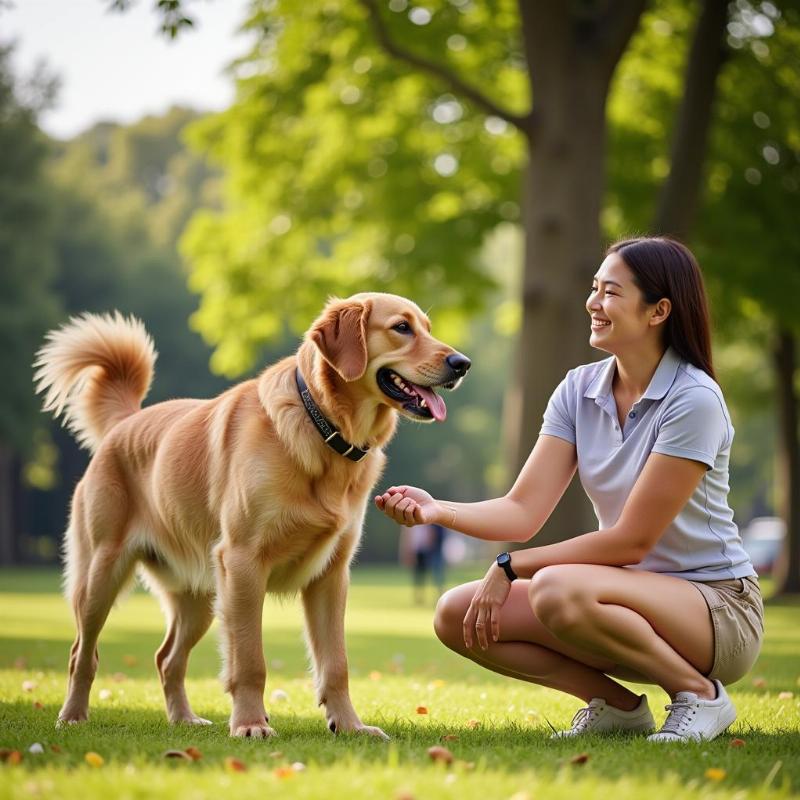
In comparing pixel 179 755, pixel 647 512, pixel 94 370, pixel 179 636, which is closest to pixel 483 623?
pixel 647 512

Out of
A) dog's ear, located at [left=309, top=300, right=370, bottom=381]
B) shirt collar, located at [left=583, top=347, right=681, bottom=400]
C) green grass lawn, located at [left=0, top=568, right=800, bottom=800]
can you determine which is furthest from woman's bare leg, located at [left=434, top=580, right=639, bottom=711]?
dog's ear, located at [left=309, top=300, right=370, bottom=381]

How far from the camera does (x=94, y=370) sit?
6.36 metres

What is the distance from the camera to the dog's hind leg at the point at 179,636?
5.57m

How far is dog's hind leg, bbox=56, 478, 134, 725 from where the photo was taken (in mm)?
5363

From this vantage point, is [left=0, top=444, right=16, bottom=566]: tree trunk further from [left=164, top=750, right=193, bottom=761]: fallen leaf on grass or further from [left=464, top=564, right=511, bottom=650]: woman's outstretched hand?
[left=164, top=750, right=193, bottom=761]: fallen leaf on grass

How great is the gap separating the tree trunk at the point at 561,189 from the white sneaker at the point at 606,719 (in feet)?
23.5

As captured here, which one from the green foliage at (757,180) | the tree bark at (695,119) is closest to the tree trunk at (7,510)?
the green foliage at (757,180)

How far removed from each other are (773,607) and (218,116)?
11.9 m

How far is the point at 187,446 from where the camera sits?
536cm

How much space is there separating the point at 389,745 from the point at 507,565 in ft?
2.83

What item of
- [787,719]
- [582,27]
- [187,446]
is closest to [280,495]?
[187,446]

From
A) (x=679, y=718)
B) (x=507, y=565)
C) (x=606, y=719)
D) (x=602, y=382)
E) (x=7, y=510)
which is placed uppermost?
(x=602, y=382)

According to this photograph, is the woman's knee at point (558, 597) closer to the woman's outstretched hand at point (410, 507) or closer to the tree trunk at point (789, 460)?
the woman's outstretched hand at point (410, 507)

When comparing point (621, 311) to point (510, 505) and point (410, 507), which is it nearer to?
point (510, 505)
